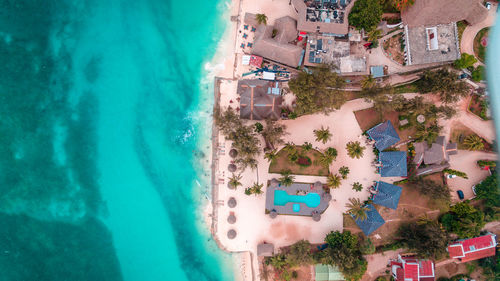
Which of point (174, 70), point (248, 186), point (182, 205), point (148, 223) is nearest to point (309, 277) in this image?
point (248, 186)

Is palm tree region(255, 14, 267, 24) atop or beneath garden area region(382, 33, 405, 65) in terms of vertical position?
atop

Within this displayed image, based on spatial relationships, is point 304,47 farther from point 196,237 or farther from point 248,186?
point 196,237

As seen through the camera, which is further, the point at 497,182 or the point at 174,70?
the point at 174,70

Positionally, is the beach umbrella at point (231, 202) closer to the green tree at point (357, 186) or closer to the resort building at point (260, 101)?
the resort building at point (260, 101)

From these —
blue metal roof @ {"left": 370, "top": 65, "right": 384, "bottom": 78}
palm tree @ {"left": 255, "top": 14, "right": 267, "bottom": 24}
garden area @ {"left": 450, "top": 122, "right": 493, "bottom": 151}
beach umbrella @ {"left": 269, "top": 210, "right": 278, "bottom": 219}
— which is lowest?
beach umbrella @ {"left": 269, "top": 210, "right": 278, "bottom": 219}

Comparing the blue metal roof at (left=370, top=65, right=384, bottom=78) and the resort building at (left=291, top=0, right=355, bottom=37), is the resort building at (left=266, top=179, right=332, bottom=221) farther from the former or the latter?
the resort building at (left=291, top=0, right=355, bottom=37)

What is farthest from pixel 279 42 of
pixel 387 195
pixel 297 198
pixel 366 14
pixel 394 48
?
pixel 387 195

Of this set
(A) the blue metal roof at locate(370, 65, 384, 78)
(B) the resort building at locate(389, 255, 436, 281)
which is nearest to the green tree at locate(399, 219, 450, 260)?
(B) the resort building at locate(389, 255, 436, 281)
